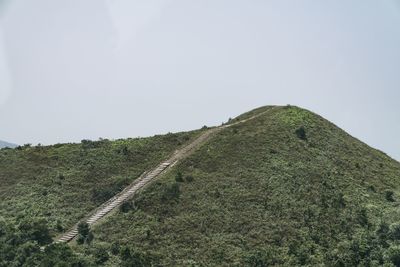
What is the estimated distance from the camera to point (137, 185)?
74500 millimetres

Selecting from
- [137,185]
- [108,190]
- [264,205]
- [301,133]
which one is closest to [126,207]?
[137,185]

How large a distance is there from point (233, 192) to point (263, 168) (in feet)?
27.3

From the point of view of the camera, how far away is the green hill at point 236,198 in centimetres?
5900

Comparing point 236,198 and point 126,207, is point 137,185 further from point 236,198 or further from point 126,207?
point 236,198

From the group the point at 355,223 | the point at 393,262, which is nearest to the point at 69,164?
the point at 355,223

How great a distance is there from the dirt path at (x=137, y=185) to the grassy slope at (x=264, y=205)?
8.83 feet

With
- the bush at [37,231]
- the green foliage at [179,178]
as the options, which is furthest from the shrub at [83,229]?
the green foliage at [179,178]

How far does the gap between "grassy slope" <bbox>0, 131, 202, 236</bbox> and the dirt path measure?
1694mm

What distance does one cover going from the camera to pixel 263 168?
3004 inches

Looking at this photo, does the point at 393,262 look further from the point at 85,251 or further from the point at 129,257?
the point at 85,251

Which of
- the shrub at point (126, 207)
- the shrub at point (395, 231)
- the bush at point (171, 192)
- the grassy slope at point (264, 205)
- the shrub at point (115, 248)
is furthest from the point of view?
the bush at point (171, 192)

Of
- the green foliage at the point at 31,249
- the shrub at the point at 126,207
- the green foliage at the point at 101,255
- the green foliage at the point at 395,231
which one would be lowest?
the green foliage at the point at 395,231

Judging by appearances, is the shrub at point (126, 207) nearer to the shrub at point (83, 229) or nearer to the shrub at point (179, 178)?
the shrub at point (83, 229)

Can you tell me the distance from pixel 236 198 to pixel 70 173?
27.4 meters
